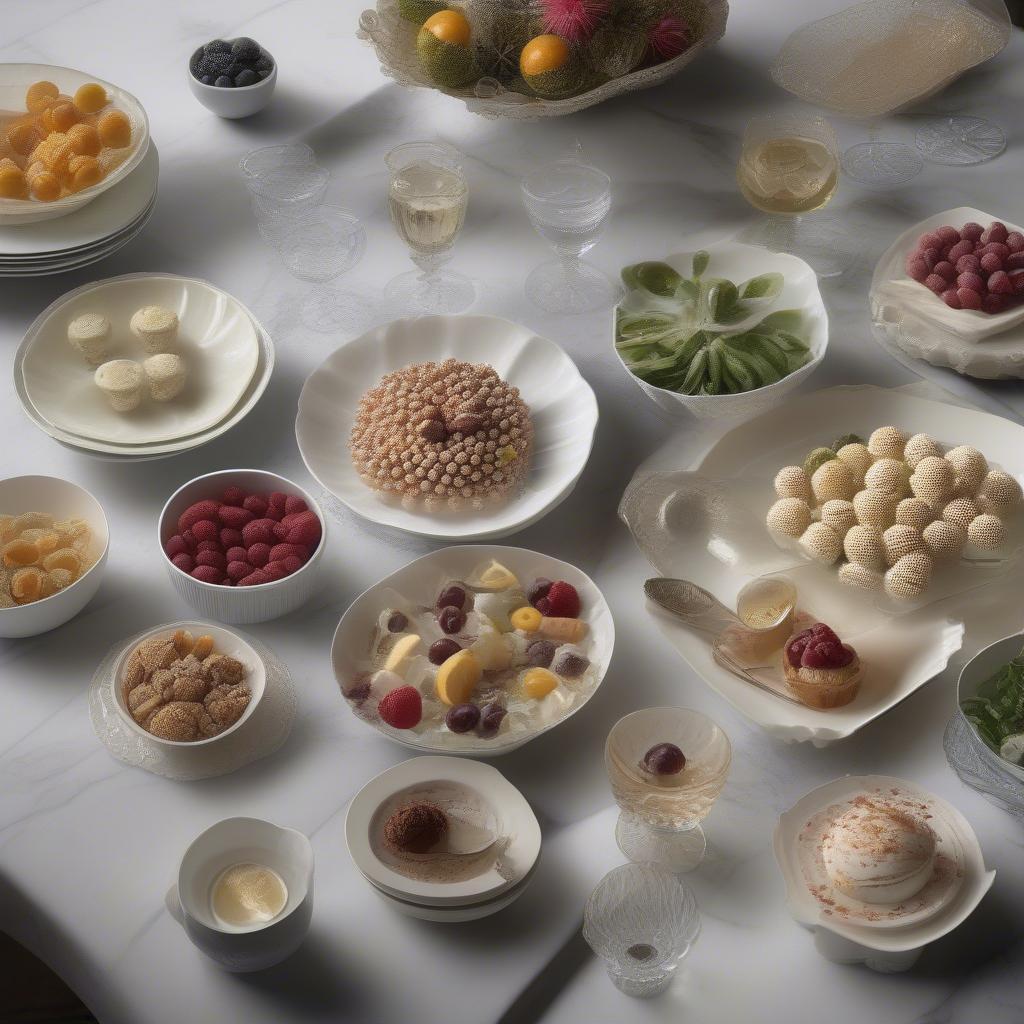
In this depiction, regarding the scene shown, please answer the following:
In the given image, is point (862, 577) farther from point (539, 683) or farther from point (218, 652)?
point (218, 652)

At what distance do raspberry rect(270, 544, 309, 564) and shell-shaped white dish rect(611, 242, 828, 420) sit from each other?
0.48 m

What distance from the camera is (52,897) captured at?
3.88ft

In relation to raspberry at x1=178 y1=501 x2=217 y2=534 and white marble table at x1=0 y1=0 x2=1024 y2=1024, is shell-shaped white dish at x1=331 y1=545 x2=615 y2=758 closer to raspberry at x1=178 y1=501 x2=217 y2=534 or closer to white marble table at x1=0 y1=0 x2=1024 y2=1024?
white marble table at x1=0 y1=0 x2=1024 y2=1024

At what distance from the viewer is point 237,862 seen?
1.14 meters

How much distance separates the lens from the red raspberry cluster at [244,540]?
1381mm

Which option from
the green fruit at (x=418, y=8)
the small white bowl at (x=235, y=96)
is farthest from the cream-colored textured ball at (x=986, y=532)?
the small white bowl at (x=235, y=96)

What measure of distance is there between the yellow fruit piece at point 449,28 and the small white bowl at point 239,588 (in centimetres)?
75

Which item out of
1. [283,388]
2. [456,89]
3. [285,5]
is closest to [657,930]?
[283,388]

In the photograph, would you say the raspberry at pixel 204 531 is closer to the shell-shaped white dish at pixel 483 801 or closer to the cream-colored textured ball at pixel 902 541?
the shell-shaped white dish at pixel 483 801

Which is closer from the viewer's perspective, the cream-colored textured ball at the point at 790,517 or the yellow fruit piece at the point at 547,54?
the cream-colored textured ball at the point at 790,517

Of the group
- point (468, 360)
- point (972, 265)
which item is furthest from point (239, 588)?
point (972, 265)

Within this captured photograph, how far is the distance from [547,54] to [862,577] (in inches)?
35.9

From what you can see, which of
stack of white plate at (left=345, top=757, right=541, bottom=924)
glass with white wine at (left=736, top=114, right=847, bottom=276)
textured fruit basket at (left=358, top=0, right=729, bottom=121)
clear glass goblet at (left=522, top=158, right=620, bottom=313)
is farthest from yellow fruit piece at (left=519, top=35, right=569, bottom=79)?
stack of white plate at (left=345, top=757, right=541, bottom=924)

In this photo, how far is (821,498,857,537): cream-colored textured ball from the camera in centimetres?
138
